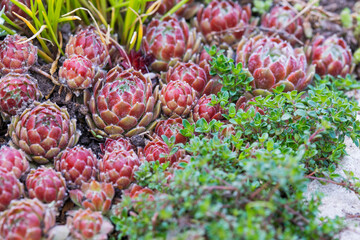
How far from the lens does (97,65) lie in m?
2.33

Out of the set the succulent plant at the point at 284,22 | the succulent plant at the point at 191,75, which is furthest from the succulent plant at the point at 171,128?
the succulent plant at the point at 284,22

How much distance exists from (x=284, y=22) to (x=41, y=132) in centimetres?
201

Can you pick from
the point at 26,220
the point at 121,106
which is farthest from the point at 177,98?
the point at 26,220

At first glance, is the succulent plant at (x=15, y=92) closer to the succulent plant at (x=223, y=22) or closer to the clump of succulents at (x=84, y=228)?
the clump of succulents at (x=84, y=228)

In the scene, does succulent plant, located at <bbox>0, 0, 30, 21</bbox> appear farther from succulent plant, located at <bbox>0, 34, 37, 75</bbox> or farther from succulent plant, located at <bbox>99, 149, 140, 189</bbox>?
succulent plant, located at <bbox>99, 149, 140, 189</bbox>

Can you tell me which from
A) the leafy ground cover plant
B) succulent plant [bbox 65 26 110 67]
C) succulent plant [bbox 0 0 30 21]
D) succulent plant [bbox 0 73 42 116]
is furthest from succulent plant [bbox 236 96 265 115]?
succulent plant [bbox 0 0 30 21]

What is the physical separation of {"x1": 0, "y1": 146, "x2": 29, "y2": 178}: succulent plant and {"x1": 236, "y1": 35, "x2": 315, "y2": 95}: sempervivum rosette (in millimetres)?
A: 1475

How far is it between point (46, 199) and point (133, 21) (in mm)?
1377

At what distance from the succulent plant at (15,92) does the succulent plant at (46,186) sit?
1.50ft

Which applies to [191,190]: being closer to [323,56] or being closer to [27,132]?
[27,132]

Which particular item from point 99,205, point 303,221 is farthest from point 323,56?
point 99,205

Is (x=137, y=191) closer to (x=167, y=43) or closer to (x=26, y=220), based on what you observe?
(x=26, y=220)

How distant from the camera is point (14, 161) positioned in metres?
1.82

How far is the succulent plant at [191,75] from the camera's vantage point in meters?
2.37
